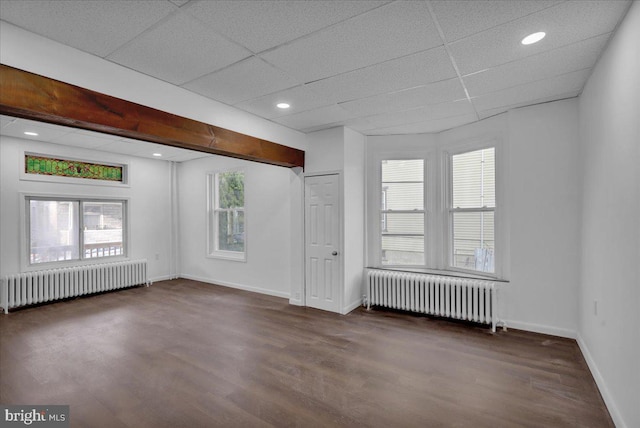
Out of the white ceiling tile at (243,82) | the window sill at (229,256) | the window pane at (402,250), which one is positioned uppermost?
the white ceiling tile at (243,82)

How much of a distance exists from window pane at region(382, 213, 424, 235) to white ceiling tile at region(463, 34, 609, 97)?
2.16m

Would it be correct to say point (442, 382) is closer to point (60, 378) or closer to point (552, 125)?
point (552, 125)

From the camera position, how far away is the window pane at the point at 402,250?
4957mm

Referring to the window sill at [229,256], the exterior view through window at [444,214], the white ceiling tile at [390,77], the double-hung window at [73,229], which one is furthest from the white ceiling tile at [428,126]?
the double-hung window at [73,229]

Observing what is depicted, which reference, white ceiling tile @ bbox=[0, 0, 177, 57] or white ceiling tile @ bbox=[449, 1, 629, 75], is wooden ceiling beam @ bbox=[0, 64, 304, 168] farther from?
white ceiling tile @ bbox=[449, 1, 629, 75]

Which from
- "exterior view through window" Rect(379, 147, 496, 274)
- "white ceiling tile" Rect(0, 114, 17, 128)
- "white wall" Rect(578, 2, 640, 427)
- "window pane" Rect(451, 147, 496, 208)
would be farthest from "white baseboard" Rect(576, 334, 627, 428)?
"white ceiling tile" Rect(0, 114, 17, 128)

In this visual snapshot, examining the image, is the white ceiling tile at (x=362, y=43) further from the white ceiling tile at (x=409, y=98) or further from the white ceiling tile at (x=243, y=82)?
the white ceiling tile at (x=409, y=98)

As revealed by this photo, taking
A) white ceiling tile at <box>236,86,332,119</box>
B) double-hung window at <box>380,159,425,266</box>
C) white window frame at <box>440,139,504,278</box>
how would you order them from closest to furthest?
white ceiling tile at <box>236,86,332,119</box>, white window frame at <box>440,139,504,278</box>, double-hung window at <box>380,159,425,266</box>

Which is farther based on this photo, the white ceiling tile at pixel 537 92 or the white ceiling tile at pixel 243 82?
the white ceiling tile at pixel 537 92

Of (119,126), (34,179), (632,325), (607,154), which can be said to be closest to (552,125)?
(607,154)

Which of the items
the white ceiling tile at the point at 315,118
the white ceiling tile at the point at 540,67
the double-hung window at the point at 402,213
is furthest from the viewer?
the double-hung window at the point at 402,213

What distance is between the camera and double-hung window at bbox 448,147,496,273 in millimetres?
4293

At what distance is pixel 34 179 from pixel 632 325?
Result: 23.9ft

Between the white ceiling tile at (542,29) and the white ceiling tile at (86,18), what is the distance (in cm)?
207
